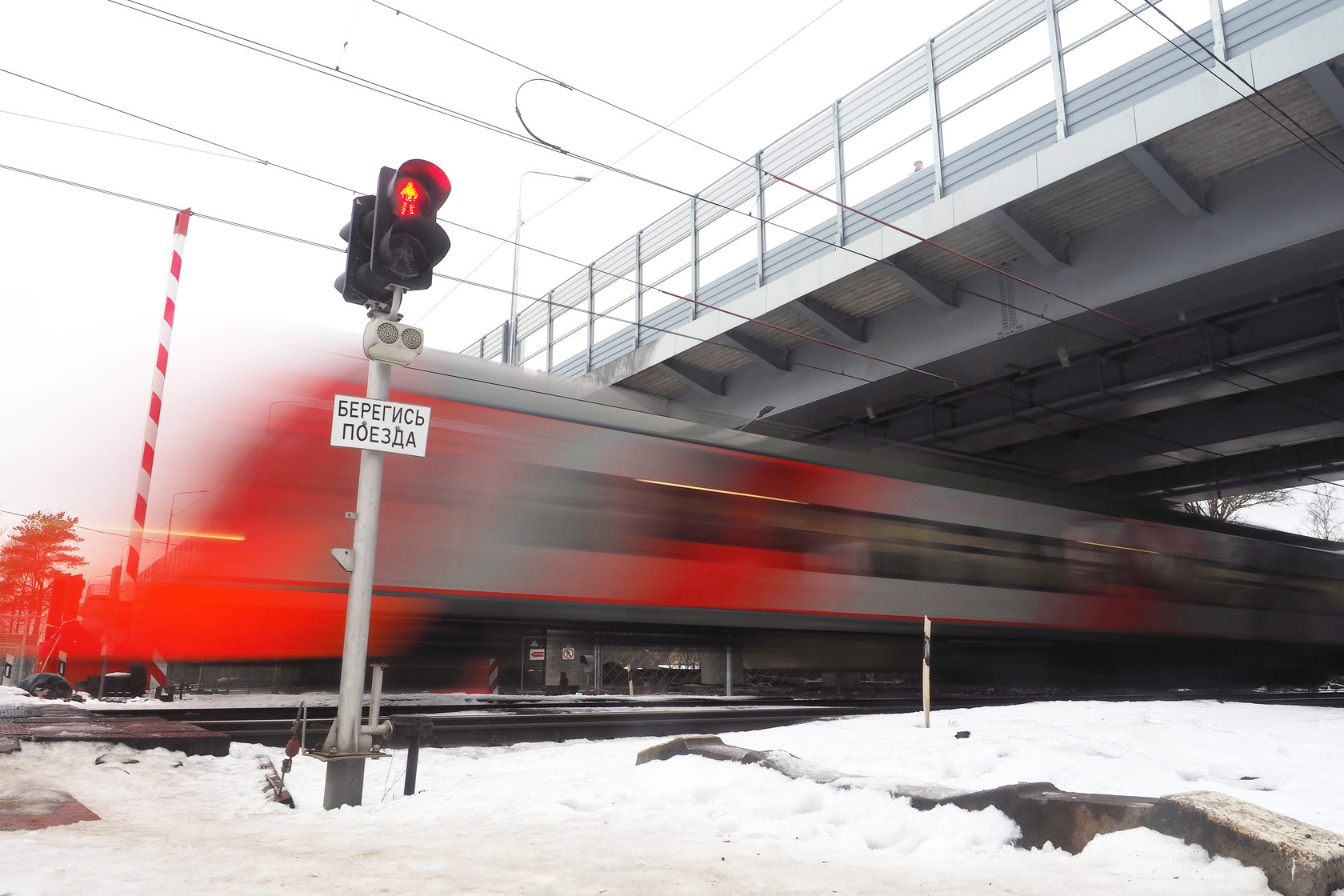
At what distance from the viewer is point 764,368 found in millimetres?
15367

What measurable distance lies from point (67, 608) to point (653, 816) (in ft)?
28.1

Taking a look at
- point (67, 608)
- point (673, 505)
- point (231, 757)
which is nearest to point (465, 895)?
point (231, 757)

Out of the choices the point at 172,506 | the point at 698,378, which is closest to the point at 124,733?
the point at 172,506

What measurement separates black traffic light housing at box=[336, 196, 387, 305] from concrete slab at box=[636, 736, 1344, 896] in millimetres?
3430

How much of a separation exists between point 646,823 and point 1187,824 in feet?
6.68

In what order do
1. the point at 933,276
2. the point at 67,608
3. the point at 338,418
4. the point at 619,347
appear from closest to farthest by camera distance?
1. the point at 338,418
2. the point at 67,608
3. the point at 933,276
4. the point at 619,347

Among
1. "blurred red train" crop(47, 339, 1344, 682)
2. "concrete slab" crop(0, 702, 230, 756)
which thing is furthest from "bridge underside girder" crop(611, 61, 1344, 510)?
"concrete slab" crop(0, 702, 230, 756)

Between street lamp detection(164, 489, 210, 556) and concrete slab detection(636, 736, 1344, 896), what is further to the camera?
street lamp detection(164, 489, 210, 556)

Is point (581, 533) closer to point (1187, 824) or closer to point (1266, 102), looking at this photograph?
point (1187, 824)

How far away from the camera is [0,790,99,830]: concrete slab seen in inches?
120

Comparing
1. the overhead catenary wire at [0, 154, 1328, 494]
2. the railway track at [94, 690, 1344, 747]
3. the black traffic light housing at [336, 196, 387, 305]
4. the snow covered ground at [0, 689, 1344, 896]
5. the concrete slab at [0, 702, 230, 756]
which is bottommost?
the railway track at [94, 690, 1344, 747]

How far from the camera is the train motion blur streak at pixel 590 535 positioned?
7027 mm

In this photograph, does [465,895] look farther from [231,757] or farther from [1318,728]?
[1318,728]

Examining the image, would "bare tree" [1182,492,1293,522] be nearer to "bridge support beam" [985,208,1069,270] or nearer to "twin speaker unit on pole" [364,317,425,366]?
"bridge support beam" [985,208,1069,270]
